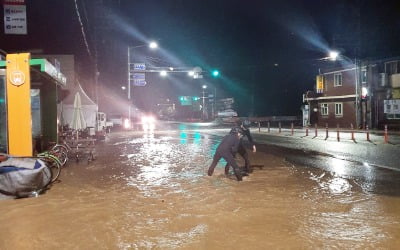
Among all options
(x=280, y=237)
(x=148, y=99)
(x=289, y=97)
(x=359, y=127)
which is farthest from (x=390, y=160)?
(x=148, y=99)

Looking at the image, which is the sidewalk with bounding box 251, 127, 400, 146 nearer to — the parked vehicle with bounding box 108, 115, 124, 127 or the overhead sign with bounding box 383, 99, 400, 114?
the overhead sign with bounding box 383, 99, 400, 114

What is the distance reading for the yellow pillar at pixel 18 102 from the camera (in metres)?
10.4

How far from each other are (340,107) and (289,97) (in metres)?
21.2

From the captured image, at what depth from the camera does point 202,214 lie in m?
7.12

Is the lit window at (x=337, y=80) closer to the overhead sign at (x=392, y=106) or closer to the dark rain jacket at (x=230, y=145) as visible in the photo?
the overhead sign at (x=392, y=106)

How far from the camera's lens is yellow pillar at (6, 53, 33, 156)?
10375 millimetres

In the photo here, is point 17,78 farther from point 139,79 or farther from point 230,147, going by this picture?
point 139,79

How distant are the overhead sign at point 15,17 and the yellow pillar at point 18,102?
22.1ft

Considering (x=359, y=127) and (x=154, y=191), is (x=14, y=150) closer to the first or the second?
(x=154, y=191)

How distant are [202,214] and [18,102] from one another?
6094mm

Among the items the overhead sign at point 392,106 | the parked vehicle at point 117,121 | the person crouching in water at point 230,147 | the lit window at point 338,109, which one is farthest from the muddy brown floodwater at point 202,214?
the parked vehicle at point 117,121

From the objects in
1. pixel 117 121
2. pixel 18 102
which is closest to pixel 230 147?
pixel 18 102

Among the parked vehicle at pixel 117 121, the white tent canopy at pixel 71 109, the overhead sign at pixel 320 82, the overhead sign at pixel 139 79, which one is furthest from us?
the parked vehicle at pixel 117 121

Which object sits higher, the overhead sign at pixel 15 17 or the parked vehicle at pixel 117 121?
the overhead sign at pixel 15 17
